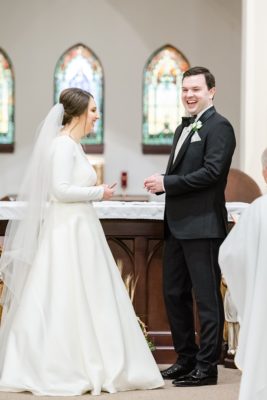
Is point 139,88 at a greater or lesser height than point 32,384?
greater

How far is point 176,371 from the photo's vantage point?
18.5ft

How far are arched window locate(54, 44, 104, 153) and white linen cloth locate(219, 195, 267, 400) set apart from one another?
1059 centimetres

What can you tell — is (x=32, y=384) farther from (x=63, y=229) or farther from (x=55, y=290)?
(x=63, y=229)

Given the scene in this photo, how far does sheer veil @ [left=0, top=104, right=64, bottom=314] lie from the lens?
17.9 feet

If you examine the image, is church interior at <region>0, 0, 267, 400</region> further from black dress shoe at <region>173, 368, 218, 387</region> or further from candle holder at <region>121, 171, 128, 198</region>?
black dress shoe at <region>173, 368, 218, 387</region>

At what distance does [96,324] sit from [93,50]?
393 inches

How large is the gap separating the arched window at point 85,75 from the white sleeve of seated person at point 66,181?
30.6 feet

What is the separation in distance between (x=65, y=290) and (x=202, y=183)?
108 cm

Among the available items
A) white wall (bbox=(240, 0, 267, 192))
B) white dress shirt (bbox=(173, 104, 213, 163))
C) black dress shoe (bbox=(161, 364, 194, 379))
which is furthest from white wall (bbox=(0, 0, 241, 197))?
black dress shoe (bbox=(161, 364, 194, 379))

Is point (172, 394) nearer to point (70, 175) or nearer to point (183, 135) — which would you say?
point (70, 175)

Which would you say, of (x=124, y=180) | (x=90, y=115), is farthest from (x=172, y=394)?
(x=124, y=180)

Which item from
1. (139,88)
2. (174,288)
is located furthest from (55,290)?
(139,88)

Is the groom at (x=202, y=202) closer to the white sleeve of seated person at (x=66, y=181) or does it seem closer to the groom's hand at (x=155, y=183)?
the groom's hand at (x=155, y=183)

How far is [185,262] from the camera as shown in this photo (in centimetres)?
559
